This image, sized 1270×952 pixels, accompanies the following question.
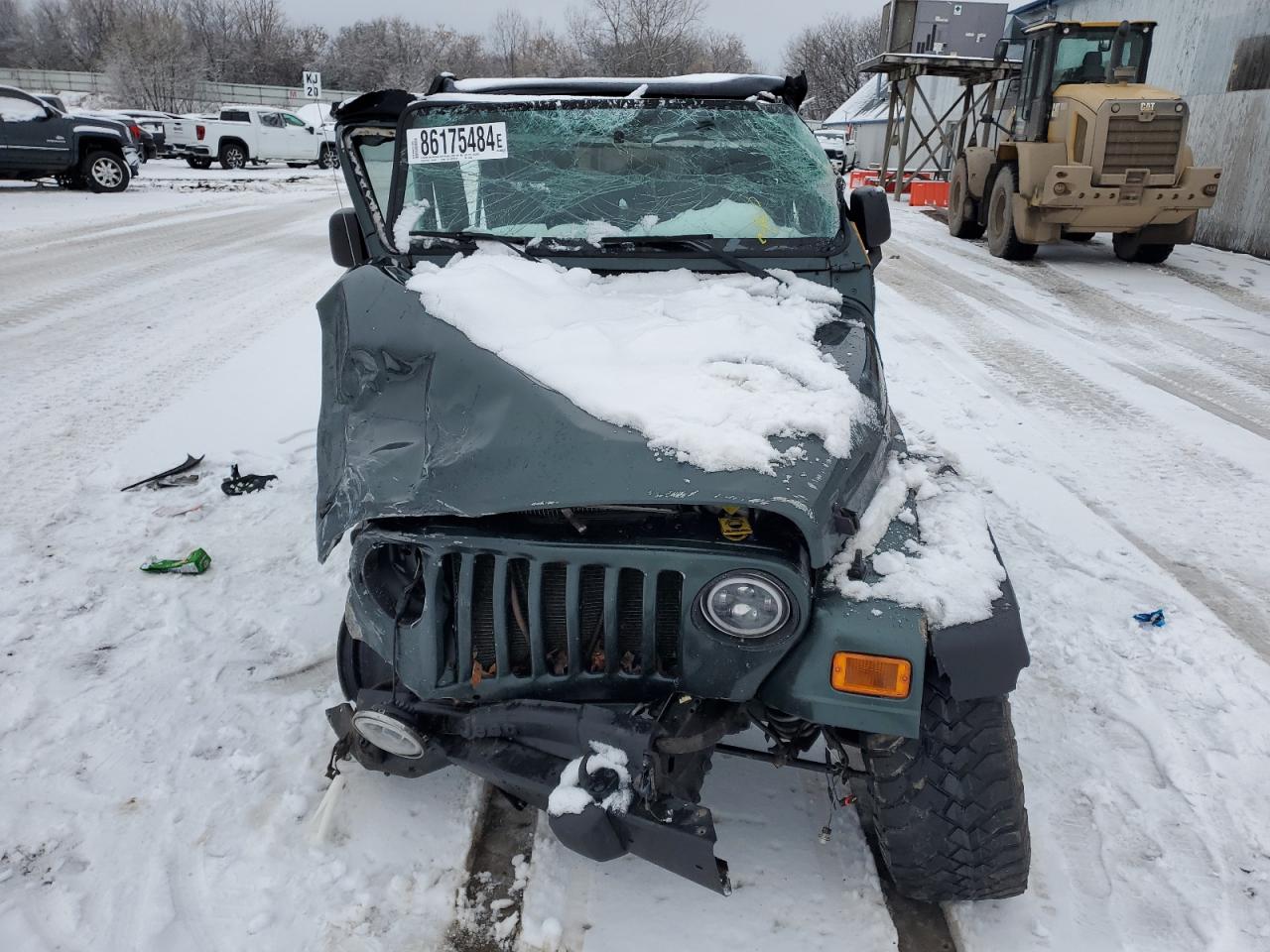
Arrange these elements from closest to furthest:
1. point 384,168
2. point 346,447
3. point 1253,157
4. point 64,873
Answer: point 64,873 < point 346,447 < point 384,168 < point 1253,157

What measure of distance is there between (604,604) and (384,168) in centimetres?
223

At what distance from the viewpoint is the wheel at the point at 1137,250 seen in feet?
35.3

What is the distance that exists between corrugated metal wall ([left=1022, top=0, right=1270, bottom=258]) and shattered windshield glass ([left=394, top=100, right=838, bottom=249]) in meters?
12.1

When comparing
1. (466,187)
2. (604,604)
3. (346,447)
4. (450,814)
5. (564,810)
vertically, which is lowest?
(450,814)

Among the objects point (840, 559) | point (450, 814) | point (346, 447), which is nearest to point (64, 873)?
point (450, 814)

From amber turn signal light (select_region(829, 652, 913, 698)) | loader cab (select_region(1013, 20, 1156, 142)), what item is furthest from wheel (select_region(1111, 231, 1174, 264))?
amber turn signal light (select_region(829, 652, 913, 698))

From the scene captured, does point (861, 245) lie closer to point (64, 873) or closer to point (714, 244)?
point (714, 244)

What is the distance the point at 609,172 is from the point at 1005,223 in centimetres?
959

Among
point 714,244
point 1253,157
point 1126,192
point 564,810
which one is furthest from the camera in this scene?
point 1253,157

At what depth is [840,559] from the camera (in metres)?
1.93

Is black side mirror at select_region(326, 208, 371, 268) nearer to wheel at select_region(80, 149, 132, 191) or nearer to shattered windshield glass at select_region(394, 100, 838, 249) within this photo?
shattered windshield glass at select_region(394, 100, 838, 249)

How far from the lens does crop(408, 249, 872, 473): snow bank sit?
6.52ft

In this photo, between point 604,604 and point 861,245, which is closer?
point 604,604

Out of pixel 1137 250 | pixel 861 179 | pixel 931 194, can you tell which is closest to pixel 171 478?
pixel 1137 250
